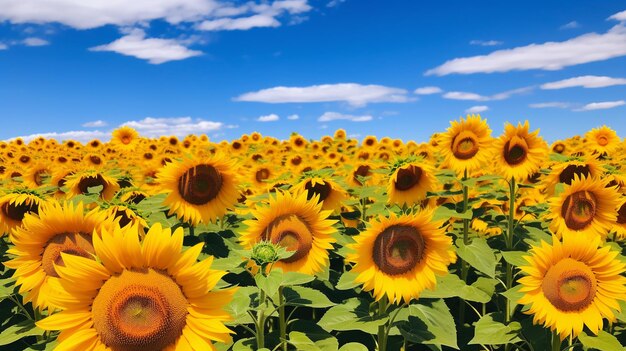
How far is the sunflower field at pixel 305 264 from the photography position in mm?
2430

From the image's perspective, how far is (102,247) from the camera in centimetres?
235

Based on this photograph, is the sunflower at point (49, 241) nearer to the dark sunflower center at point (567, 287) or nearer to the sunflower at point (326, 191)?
the sunflower at point (326, 191)

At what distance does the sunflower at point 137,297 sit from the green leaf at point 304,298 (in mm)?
1167

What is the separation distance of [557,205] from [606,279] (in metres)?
1.39

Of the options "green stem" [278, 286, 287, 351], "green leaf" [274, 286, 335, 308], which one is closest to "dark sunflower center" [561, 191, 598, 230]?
"green leaf" [274, 286, 335, 308]

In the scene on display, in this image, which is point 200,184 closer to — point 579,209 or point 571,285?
point 571,285

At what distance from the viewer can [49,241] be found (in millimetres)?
3264

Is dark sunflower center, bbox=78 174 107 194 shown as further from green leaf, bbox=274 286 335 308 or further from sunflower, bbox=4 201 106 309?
green leaf, bbox=274 286 335 308

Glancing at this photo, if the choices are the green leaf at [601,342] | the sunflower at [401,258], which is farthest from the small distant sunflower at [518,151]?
the sunflower at [401,258]

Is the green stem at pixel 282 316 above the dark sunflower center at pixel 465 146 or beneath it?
beneath

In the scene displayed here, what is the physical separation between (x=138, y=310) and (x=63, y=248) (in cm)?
108

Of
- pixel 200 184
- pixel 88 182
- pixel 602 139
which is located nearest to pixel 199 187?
pixel 200 184

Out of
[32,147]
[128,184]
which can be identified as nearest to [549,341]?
[128,184]

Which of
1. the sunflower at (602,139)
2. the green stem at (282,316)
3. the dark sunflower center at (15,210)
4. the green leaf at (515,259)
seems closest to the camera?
the green stem at (282,316)
